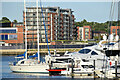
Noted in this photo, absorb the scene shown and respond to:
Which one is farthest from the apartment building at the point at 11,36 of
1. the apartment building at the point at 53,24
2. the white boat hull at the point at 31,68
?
the white boat hull at the point at 31,68

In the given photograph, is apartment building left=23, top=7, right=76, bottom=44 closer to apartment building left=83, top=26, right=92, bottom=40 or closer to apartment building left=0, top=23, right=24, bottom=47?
apartment building left=0, top=23, right=24, bottom=47

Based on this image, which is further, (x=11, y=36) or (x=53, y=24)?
(x=11, y=36)

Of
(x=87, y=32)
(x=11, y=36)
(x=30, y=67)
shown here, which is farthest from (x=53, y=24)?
(x=30, y=67)

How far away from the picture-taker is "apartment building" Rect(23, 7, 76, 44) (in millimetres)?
64312

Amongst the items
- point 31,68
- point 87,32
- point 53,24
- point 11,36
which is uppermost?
point 53,24

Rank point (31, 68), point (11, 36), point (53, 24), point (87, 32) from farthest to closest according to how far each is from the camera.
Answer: point (87, 32) < point (11, 36) < point (53, 24) < point (31, 68)

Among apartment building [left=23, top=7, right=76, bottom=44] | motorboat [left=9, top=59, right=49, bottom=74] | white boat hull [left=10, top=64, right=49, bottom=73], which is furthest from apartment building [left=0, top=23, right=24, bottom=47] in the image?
white boat hull [left=10, top=64, right=49, bottom=73]

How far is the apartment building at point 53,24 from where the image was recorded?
64.3 meters

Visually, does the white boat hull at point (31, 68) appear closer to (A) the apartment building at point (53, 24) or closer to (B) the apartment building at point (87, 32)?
(A) the apartment building at point (53, 24)

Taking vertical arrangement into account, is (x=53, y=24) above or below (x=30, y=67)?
above

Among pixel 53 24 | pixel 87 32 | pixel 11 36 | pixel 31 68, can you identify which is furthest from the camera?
pixel 87 32

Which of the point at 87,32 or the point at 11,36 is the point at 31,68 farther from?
the point at 87,32

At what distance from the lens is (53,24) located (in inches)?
2645

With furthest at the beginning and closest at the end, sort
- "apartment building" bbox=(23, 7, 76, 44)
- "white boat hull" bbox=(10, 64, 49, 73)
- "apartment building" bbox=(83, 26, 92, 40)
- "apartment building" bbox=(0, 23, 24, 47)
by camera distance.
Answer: "apartment building" bbox=(83, 26, 92, 40), "apartment building" bbox=(0, 23, 24, 47), "apartment building" bbox=(23, 7, 76, 44), "white boat hull" bbox=(10, 64, 49, 73)
